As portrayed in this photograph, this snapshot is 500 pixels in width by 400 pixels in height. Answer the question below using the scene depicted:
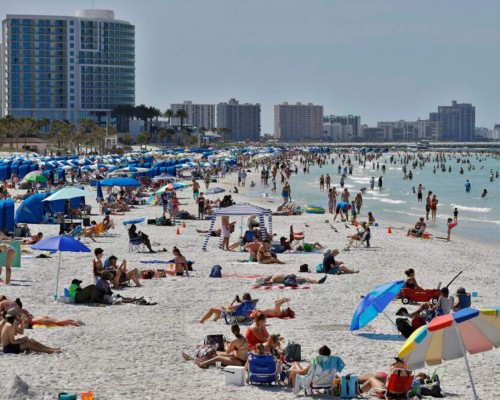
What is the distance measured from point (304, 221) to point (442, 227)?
601cm

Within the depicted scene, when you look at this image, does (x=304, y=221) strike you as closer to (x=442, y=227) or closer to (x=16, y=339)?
(x=442, y=227)

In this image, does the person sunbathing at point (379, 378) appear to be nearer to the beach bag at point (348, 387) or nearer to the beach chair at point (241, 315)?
the beach bag at point (348, 387)

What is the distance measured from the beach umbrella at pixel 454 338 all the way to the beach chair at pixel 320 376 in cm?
121

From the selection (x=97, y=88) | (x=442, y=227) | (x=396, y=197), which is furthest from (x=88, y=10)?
(x=442, y=227)

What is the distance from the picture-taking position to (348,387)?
985 cm

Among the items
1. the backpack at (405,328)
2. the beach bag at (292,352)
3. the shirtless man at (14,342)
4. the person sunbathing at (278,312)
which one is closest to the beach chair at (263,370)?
the beach bag at (292,352)

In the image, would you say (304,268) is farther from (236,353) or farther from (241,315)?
(236,353)

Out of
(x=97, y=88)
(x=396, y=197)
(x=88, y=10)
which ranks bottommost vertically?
(x=396, y=197)

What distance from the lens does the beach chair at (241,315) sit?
13.6 meters

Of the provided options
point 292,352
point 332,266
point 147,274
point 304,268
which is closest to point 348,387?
point 292,352

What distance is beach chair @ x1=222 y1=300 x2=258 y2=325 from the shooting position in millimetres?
13648

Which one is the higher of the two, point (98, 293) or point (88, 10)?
point (88, 10)

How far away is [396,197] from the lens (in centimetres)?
5450

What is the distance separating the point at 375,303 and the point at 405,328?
0.95m
